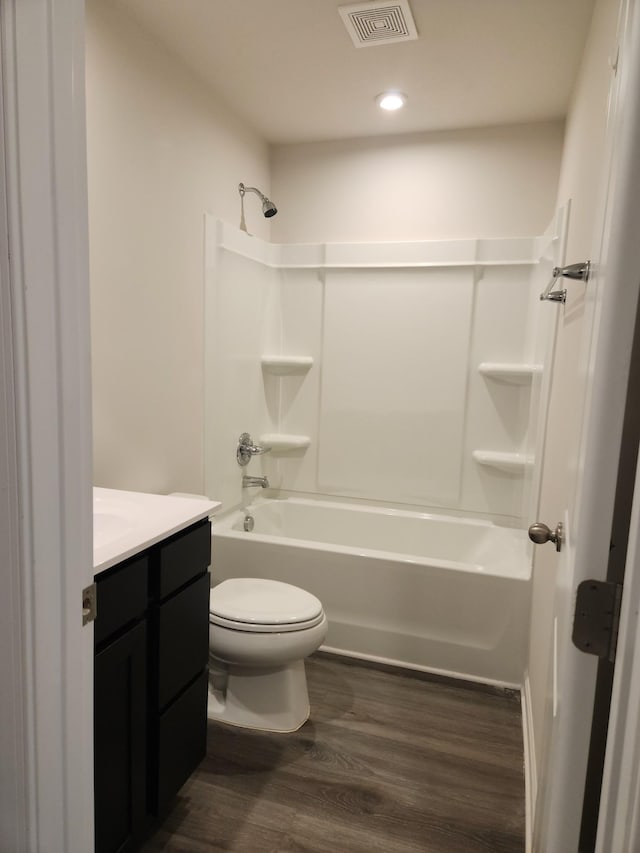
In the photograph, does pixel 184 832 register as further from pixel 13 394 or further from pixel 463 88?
pixel 463 88

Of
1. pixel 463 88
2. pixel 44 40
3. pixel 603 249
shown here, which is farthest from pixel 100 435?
pixel 463 88

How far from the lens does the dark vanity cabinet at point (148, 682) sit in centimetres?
119

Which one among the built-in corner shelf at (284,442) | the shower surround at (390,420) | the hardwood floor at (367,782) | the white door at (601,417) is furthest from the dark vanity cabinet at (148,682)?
the built-in corner shelf at (284,442)

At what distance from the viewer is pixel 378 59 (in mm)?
2176

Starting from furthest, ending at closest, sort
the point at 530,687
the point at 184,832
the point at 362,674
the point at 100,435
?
the point at 362,674, the point at 530,687, the point at 100,435, the point at 184,832

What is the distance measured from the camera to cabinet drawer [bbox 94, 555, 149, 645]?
1156 millimetres

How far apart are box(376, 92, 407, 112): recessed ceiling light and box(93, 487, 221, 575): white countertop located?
2067mm

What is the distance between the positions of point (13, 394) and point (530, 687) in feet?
6.89

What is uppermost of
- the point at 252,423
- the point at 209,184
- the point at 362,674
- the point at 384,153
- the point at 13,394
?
the point at 384,153

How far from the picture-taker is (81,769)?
831 mm

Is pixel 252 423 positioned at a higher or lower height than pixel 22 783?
higher

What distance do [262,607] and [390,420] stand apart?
1.51 meters

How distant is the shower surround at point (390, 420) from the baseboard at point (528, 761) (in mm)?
187

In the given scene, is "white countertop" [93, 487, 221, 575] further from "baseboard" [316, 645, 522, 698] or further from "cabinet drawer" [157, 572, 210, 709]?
"baseboard" [316, 645, 522, 698]
